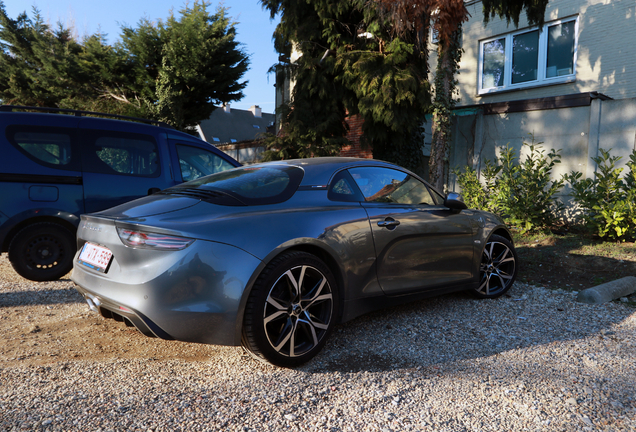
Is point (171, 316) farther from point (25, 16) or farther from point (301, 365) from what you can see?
point (25, 16)

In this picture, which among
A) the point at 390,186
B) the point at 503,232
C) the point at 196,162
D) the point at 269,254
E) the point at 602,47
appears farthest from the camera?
the point at 602,47

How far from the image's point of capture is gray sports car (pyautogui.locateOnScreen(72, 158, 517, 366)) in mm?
2654

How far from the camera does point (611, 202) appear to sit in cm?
659

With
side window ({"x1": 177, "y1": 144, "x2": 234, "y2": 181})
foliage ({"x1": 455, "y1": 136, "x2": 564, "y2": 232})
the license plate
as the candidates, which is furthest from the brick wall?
the license plate

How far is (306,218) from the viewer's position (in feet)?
10.2

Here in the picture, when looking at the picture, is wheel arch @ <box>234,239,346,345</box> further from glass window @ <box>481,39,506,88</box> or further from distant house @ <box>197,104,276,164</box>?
distant house @ <box>197,104,276,164</box>

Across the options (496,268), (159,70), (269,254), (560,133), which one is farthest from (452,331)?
(159,70)

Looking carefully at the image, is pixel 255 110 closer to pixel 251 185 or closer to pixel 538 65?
pixel 538 65

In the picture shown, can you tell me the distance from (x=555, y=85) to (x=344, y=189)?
11793 mm

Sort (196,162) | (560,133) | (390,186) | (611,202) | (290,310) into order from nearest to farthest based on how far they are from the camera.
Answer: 1. (290,310)
2. (390,186)
3. (196,162)
4. (611,202)
5. (560,133)

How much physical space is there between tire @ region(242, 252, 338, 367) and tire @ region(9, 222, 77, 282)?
11.2 feet

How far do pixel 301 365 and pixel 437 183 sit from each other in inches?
298

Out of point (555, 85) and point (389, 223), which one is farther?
point (555, 85)

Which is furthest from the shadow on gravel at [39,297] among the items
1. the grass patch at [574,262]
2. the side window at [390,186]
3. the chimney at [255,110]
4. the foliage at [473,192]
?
the chimney at [255,110]
